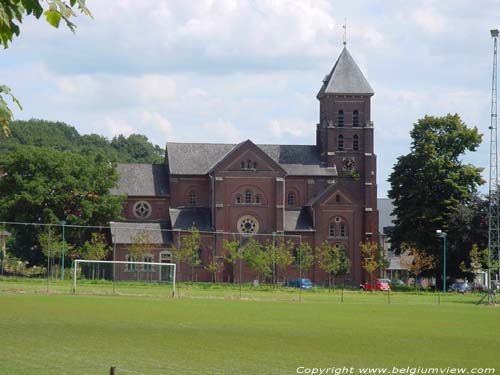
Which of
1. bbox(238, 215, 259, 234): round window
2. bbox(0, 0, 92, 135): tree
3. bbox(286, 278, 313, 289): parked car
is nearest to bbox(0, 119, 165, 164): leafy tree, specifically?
bbox(238, 215, 259, 234): round window

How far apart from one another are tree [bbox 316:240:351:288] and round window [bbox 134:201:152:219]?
1707cm

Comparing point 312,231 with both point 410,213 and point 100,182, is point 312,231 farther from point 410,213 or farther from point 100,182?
point 100,182

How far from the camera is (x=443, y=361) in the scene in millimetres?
22703

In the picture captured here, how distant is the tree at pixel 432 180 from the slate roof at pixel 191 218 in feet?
57.8

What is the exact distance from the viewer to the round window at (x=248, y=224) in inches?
3716

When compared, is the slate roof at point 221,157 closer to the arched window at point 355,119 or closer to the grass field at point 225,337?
the arched window at point 355,119

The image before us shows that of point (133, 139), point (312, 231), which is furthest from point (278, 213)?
point (133, 139)

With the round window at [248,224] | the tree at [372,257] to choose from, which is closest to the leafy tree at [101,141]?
the round window at [248,224]

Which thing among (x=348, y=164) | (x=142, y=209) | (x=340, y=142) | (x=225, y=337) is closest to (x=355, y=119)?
(x=340, y=142)

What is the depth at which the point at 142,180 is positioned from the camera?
9825 centimetres

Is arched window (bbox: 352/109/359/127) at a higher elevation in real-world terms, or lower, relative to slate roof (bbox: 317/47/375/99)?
lower

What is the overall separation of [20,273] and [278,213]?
87.8ft

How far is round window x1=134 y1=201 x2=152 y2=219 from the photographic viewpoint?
96.7 meters

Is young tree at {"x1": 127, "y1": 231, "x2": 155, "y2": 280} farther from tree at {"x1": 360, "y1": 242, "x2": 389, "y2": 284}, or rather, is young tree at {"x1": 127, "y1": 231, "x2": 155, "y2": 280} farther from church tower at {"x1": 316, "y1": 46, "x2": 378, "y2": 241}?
church tower at {"x1": 316, "y1": 46, "x2": 378, "y2": 241}
